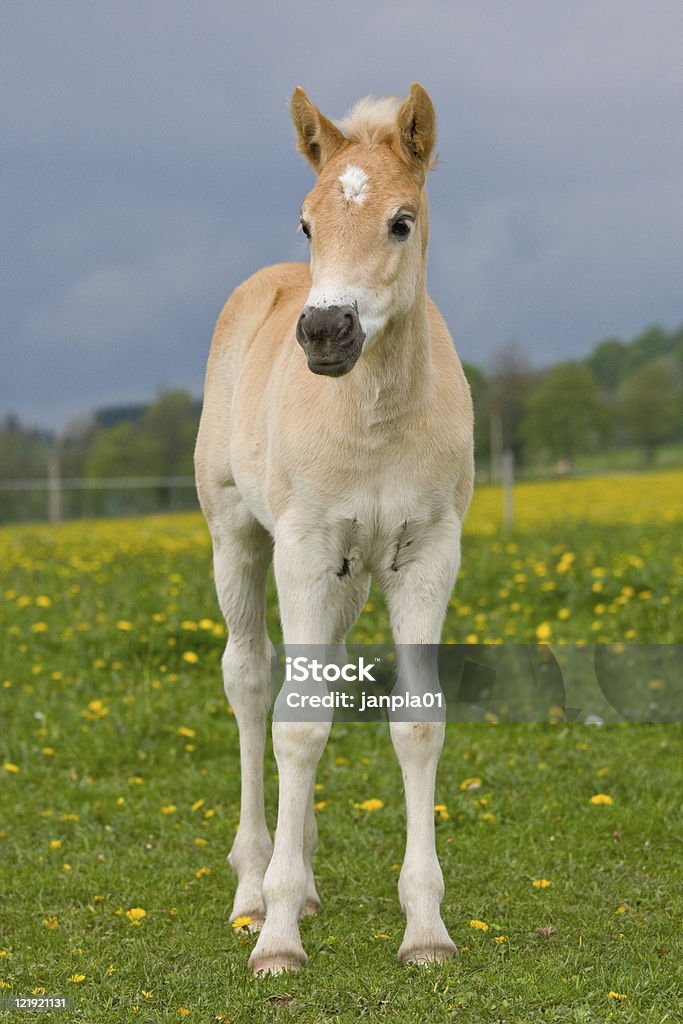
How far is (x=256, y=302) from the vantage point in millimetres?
5668

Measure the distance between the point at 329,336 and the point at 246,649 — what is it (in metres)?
2.08

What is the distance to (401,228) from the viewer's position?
12.8ft

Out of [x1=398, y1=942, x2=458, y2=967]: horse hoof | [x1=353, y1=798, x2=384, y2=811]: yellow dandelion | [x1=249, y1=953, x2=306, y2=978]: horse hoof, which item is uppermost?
[x1=353, y1=798, x2=384, y2=811]: yellow dandelion

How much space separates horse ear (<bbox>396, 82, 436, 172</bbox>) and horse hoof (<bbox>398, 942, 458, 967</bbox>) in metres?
2.79

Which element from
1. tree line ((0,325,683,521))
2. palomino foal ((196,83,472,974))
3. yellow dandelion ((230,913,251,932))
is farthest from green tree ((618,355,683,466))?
palomino foal ((196,83,472,974))

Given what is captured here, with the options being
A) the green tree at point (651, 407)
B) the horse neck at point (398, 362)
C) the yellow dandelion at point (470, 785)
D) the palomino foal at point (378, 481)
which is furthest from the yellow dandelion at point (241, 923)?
the green tree at point (651, 407)

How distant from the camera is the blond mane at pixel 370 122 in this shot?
4113 mm

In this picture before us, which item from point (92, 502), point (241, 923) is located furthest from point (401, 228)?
point (92, 502)

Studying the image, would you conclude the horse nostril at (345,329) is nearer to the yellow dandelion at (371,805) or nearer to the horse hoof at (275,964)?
the horse hoof at (275,964)

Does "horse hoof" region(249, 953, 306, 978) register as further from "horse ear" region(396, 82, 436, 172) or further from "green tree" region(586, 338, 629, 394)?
"green tree" region(586, 338, 629, 394)

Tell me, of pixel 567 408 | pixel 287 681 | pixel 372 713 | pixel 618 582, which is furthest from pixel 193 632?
pixel 567 408

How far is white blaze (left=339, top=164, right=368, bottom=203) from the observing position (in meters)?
3.84

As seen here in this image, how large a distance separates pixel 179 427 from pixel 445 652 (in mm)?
36825

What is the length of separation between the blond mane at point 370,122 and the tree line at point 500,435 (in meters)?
24.9
